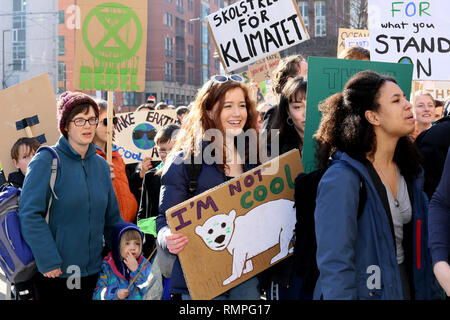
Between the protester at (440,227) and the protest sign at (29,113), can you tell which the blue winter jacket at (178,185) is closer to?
the protester at (440,227)

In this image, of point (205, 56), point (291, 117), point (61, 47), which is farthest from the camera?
point (205, 56)

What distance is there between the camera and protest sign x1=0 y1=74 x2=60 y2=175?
460 cm

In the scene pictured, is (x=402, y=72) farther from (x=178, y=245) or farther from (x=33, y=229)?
(x=33, y=229)

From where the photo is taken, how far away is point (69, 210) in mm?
3389

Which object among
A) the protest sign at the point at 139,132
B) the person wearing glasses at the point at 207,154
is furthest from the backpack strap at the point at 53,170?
the protest sign at the point at 139,132

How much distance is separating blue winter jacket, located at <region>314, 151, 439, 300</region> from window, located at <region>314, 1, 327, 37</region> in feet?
136

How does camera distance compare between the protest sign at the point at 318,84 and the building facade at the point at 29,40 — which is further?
the building facade at the point at 29,40

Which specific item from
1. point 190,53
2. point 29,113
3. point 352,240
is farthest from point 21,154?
point 190,53

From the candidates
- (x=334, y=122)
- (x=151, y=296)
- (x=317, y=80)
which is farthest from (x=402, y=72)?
(x=151, y=296)

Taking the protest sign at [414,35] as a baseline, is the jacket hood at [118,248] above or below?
below

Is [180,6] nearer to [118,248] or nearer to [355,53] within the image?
[355,53]

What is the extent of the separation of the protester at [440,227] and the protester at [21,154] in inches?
123

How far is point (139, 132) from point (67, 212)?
432cm

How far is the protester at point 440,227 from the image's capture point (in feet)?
7.68
